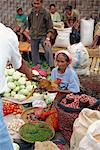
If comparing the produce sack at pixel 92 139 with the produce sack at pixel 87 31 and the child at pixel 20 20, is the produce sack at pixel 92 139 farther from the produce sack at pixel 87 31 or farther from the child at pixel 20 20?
the child at pixel 20 20

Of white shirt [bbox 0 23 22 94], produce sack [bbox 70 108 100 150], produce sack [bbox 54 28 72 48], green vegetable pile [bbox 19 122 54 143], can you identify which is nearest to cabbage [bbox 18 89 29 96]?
green vegetable pile [bbox 19 122 54 143]

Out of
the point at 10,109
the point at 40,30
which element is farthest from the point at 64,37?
the point at 10,109

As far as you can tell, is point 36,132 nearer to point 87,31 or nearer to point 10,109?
point 10,109

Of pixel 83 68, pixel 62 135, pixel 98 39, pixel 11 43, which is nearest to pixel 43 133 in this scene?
pixel 62 135

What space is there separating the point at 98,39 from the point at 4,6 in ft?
8.63

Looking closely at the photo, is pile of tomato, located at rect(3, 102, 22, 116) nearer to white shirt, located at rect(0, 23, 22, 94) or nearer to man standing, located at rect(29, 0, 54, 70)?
white shirt, located at rect(0, 23, 22, 94)

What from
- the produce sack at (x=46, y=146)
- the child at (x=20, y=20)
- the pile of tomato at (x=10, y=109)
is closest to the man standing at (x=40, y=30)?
the child at (x=20, y=20)

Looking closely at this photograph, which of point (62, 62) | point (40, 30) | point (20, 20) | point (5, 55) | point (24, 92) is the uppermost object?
point (5, 55)

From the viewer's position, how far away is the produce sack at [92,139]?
324 centimetres

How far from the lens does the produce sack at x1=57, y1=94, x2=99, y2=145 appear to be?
396 centimetres

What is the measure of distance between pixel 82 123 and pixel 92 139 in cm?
41

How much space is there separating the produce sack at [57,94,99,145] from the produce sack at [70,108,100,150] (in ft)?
0.71

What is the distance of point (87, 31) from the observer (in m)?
8.30

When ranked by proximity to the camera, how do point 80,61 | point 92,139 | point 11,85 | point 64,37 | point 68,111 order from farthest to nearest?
point 64,37 < point 80,61 < point 11,85 < point 68,111 < point 92,139
